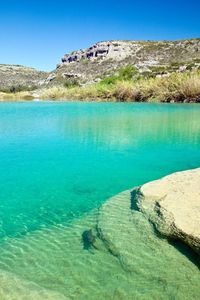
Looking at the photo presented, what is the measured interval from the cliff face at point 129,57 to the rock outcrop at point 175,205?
63786 mm

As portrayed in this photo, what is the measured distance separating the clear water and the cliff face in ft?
187

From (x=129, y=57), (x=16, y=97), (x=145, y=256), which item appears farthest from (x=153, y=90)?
(x=129, y=57)

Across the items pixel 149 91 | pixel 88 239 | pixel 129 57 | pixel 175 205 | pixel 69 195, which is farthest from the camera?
pixel 129 57

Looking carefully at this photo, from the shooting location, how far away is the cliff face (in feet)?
244

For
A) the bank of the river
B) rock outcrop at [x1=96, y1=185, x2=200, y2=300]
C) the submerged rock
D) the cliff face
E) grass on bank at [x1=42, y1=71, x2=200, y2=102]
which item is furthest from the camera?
the cliff face

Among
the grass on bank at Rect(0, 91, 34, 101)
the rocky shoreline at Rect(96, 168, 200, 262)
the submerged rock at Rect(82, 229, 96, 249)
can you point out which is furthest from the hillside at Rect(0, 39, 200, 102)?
the submerged rock at Rect(82, 229, 96, 249)

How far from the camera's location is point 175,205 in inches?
199

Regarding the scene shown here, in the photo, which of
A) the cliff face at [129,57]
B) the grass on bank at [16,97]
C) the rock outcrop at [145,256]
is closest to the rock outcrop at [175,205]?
the rock outcrop at [145,256]

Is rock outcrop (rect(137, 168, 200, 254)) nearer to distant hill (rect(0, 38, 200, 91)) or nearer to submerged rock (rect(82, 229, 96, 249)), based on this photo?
submerged rock (rect(82, 229, 96, 249))

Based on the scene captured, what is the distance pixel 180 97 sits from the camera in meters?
37.8

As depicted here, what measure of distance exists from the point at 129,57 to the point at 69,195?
269 ft

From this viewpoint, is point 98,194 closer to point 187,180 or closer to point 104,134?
point 187,180

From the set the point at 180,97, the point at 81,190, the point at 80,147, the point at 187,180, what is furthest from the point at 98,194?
the point at 180,97

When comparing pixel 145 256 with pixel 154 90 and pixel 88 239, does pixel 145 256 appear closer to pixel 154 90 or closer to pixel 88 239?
pixel 88 239
